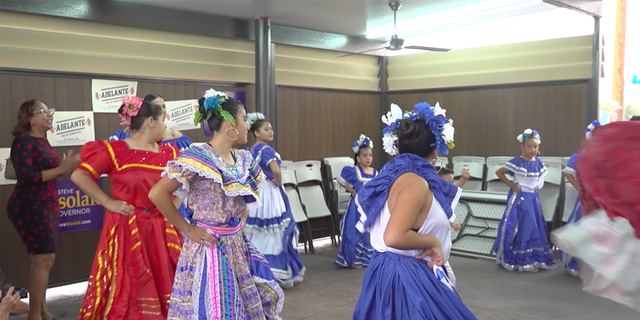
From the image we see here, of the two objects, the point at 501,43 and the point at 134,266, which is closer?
the point at 134,266

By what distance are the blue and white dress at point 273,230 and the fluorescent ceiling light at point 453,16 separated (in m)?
2.97

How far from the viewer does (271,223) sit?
18.9 ft

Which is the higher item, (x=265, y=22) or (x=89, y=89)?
(x=265, y=22)

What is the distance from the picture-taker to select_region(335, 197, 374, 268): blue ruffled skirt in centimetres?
654

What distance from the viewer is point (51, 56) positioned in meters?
5.80

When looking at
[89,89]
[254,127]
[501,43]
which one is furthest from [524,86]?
[89,89]

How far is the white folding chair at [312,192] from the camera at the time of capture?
784 centimetres

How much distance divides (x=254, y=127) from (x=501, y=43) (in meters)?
4.40

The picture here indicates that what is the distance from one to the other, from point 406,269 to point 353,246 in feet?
13.7

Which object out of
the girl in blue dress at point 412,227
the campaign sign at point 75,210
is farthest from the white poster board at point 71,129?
the girl in blue dress at point 412,227

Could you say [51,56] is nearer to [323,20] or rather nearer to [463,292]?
[323,20]

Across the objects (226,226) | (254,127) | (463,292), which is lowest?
(463,292)

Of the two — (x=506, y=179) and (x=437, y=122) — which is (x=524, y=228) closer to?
(x=506, y=179)

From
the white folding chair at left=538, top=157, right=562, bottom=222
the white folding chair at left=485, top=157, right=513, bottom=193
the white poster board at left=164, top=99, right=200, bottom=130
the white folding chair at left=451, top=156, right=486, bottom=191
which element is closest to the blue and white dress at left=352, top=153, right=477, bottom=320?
the white poster board at left=164, top=99, right=200, bottom=130
